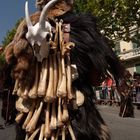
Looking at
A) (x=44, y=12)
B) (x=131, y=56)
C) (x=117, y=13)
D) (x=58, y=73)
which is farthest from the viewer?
(x=131, y=56)

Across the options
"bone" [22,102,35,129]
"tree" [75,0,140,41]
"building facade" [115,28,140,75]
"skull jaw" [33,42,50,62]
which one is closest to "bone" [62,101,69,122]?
"bone" [22,102,35,129]

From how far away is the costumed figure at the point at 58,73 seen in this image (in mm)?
3297

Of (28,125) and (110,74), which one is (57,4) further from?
(28,125)

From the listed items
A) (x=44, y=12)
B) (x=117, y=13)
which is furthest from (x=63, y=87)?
(x=117, y=13)

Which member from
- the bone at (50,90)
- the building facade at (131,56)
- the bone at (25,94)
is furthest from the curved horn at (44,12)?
the building facade at (131,56)

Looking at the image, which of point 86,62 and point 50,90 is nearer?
point 50,90

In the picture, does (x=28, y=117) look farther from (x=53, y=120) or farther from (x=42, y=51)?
(x=42, y=51)

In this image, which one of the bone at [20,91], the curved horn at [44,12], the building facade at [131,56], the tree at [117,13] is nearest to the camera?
the curved horn at [44,12]

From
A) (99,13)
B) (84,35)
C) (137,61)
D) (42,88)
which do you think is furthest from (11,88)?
(137,61)

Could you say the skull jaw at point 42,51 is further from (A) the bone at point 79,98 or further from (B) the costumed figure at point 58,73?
(A) the bone at point 79,98

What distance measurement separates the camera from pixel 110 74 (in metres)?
3.53

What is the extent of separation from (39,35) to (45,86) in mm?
346

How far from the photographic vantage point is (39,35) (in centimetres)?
327

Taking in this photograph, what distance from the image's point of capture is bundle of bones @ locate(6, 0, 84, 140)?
10.8 ft
